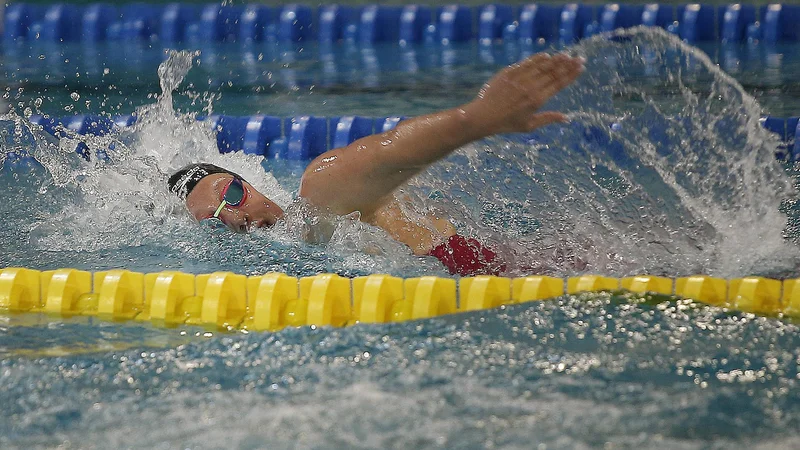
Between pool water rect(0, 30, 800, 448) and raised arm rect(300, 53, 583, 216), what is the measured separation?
0.14m

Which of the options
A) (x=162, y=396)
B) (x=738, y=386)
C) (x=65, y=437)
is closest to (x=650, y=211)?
(x=738, y=386)

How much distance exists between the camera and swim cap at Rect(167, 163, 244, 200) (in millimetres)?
3307

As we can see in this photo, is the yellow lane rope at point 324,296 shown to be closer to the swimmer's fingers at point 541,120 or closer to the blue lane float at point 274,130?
the swimmer's fingers at point 541,120

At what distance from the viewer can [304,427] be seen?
193cm

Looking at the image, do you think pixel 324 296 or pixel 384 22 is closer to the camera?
pixel 324 296

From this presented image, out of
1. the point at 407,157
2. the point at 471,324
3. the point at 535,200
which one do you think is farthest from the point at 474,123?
the point at 535,200

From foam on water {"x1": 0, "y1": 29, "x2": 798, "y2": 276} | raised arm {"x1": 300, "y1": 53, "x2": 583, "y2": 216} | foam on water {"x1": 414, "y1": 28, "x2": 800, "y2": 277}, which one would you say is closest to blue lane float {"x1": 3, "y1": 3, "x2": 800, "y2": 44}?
foam on water {"x1": 414, "y1": 28, "x2": 800, "y2": 277}

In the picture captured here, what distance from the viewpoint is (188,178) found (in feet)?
11.0

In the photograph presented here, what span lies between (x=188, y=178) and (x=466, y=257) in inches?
43.0

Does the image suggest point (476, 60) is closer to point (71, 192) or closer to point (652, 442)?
point (71, 192)

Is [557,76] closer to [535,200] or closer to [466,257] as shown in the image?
[466,257]

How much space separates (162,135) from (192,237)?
4.41 feet

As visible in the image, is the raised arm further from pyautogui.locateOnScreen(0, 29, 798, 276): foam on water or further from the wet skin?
pyautogui.locateOnScreen(0, 29, 798, 276): foam on water

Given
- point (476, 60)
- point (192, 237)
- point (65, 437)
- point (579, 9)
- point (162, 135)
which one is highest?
point (579, 9)
